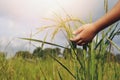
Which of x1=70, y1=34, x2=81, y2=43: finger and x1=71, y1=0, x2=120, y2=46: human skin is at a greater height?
x1=71, y1=0, x2=120, y2=46: human skin

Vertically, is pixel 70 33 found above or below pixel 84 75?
above

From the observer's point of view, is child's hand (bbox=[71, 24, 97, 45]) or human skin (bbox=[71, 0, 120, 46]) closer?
human skin (bbox=[71, 0, 120, 46])

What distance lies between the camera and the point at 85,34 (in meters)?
2.00

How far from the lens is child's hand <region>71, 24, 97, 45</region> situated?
199cm

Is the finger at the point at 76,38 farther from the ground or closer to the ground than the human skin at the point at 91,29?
closer to the ground

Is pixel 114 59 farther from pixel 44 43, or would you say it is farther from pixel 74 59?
pixel 44 43

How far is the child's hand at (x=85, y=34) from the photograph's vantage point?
199cm

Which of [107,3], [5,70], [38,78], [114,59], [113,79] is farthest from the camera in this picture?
[5,70]

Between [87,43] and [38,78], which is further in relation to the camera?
[38,78]

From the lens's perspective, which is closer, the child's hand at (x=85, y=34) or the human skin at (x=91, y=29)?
the human skin at (x=91, y=29)

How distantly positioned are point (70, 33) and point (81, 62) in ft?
0.61

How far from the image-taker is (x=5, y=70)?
3.74 metres

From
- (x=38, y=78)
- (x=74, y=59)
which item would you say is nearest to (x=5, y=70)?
(x=38, y=78)

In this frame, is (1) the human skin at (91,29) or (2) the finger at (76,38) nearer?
(1) the human skin at (91,29)
